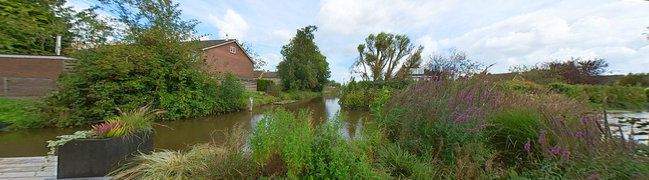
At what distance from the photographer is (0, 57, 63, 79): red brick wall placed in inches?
302

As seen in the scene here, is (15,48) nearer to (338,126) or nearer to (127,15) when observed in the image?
(127,15)

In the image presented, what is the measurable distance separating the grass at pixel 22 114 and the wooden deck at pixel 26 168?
117 inches

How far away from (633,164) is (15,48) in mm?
14610

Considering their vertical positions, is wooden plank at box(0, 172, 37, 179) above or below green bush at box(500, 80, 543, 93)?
below

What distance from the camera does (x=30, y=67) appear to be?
312 inches

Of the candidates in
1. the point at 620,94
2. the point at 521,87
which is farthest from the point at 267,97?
the point at 620,94

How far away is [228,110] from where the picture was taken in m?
9.10

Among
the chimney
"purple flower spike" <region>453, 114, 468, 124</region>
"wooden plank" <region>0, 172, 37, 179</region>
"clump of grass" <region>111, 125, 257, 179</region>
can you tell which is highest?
the chimney

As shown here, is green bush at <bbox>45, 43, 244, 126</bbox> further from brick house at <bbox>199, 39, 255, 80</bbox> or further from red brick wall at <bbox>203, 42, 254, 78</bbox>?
red brick wall at <bbox>203, 42, 254, 78</bbox>

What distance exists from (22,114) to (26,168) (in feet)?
13.9

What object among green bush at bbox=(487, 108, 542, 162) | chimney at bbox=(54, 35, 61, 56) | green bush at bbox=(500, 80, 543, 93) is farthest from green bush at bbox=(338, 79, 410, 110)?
chimney at bbox=(54, 35, 61, 56)

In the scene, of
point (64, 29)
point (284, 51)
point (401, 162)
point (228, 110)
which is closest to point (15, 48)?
point (64, 29)

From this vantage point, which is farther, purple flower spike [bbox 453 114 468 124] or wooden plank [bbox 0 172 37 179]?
wooden plank [bbox 0 172 37 179]

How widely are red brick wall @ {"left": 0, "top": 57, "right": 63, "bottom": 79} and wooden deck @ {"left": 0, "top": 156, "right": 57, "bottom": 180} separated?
7.32 metres
